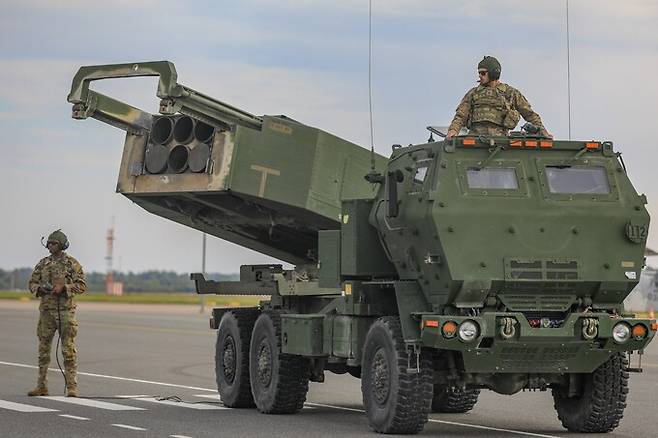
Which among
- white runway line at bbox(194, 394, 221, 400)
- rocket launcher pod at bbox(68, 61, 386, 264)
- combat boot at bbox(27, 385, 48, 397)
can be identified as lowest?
white runway line at bbox(194, 394, 221, 400)

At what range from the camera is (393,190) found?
620 inches

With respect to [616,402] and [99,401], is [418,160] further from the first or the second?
[99,401]

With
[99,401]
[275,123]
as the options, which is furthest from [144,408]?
[275,123]

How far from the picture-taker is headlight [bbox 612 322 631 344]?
15273 millimetres

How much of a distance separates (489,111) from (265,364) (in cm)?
418

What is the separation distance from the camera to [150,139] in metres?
19.3

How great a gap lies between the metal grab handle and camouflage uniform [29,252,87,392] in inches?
86.9

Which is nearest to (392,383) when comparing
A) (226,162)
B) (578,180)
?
(578,180)

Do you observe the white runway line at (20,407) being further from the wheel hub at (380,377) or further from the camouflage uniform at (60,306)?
the wheel hub at (380,377)

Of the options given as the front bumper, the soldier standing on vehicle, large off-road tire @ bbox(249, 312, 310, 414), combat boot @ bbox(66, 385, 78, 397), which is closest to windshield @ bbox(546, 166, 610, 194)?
the soldier standing on vehicle

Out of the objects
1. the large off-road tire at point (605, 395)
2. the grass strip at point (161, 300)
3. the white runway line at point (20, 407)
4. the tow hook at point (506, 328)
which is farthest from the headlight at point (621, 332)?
the grass strip at point (161, 300)

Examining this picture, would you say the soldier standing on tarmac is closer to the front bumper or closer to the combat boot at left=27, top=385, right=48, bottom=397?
the combat boot at left=27, top=385, right=48, bottom=397

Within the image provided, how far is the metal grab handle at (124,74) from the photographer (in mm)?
18156

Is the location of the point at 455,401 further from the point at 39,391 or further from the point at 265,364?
the point at 39,391
